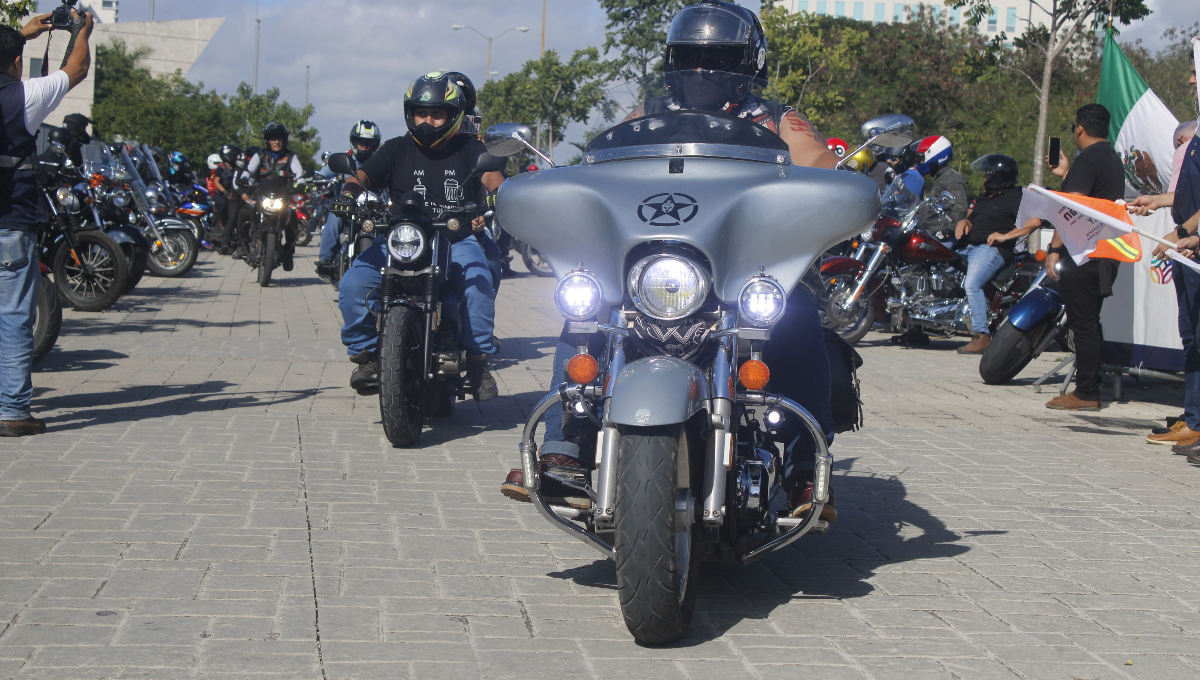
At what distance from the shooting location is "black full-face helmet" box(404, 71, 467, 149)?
281 inches

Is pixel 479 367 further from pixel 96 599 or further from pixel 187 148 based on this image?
pixel 187 148

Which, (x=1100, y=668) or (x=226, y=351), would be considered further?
(x=226, y=351)

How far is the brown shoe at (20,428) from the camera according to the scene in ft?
20.0

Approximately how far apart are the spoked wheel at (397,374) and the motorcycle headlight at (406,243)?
32cm

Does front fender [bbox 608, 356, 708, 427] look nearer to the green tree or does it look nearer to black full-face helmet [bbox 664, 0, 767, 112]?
black full-face helmet [bbox 664, 0, 767, 112]

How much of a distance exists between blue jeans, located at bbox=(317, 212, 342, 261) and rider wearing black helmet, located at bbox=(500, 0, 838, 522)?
30.7ft

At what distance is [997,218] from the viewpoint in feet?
39.4

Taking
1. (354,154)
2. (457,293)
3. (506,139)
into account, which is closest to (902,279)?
(354,154)

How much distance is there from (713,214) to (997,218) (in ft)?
30.3

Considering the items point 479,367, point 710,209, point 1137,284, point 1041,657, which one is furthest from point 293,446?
point 1137,284

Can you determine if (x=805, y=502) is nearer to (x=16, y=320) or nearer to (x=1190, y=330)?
(x=1190, y=330)

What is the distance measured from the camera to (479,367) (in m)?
7.01

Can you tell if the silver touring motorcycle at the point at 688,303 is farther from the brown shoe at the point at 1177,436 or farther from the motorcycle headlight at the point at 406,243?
the brown shoe at the point at 1177,436

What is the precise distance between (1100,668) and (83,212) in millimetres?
11366
